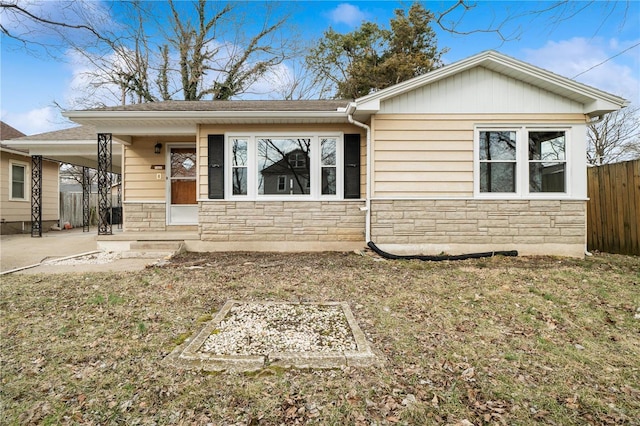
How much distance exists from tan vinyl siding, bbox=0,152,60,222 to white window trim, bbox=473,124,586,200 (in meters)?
14.0

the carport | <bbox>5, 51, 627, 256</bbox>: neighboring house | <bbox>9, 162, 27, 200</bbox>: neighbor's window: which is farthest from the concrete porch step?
<bbox>9, 162, 27, 200</bbox>: neighbor's window

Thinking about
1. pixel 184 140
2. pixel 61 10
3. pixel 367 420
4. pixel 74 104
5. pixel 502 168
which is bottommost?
pixel 367 420

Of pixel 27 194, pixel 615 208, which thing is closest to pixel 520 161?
pixel 615 208

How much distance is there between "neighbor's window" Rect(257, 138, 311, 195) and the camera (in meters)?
7.14

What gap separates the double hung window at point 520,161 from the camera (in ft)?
21.5

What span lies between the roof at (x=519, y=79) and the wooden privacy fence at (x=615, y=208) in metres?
1.40

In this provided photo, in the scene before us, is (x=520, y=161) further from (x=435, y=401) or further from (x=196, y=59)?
(x=196, y=59)

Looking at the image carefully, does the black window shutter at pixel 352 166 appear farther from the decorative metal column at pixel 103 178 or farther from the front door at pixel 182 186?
the decorative metal column at pixel 103 178

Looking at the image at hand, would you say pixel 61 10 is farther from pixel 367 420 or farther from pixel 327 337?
pixel 367 420

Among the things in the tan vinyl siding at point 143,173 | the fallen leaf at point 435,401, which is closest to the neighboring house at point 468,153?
the tan vinyl siding at point 143,173

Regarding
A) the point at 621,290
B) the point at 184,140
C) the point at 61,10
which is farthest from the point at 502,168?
the point at 61,10

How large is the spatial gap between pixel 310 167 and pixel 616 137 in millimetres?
20536

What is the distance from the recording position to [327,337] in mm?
2912

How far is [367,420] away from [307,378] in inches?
21.0
